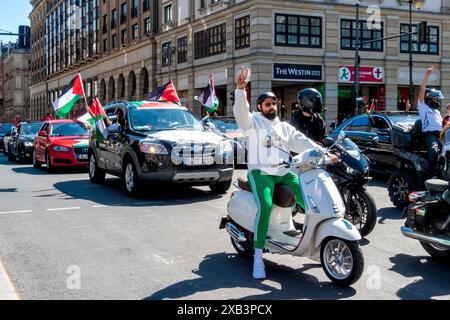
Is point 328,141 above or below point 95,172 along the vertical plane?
above

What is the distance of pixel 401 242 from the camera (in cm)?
672

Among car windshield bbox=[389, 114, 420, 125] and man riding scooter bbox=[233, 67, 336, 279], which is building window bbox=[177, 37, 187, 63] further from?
man riding scooter bbox=[233, 67, 336, 279]

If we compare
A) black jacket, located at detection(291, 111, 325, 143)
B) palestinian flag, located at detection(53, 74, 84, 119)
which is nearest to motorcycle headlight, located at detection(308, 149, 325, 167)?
black jacket, located at detection(291, 111, 325, 143)

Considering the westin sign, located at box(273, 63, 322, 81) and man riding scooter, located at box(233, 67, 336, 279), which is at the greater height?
the westin sign, located at box(273, 63, 322, 81)

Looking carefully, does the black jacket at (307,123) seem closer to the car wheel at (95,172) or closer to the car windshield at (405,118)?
the car windshield at (405,118)

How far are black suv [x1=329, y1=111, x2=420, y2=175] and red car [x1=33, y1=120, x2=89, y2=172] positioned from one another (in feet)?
23.4

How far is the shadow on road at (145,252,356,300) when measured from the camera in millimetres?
4688

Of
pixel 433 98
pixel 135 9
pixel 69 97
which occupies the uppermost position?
pixel 135 9

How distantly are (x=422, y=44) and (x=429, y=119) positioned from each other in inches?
1241

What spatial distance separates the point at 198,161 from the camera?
391 inches

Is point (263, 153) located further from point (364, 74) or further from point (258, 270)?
point (364, 74)

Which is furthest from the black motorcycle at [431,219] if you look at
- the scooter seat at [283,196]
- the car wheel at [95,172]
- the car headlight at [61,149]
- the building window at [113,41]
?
the building window at [113,41]

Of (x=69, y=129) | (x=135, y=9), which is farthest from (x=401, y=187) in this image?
(x=135, y=9)
